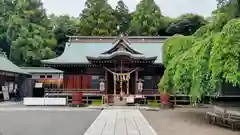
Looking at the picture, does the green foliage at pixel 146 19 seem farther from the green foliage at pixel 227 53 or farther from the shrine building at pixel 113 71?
the green foliage at pixel 227 53

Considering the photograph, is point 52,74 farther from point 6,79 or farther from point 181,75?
point 181,75

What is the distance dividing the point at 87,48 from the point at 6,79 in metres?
8.26

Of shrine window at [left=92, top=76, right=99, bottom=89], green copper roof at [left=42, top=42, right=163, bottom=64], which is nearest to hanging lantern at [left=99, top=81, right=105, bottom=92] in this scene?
shrine window at [left=92, top=76, right=99, bottom=89]

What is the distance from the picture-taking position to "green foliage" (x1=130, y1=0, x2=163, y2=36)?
150 feet

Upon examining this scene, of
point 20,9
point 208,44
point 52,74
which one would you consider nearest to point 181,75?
point 208,44

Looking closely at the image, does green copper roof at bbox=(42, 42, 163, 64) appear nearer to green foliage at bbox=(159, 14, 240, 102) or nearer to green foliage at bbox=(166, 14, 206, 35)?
green foliage at bbox=(159, 14, 240, 102)

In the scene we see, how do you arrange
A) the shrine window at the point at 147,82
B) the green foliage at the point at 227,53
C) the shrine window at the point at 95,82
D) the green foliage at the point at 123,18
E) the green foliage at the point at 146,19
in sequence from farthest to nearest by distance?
the green foliage at the point at 123,18
the green foliage at the point at 146,19
the shrine window at the point at 147,82
the shrine window at the point at 95,82
the green foliage at the point at 227,53

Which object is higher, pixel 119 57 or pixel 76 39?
pixel 76 39

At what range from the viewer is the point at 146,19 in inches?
1816

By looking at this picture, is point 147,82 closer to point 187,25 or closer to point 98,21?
point 98,21

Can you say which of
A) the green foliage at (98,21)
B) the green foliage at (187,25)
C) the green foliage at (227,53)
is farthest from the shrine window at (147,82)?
the green foliage at (187,25)

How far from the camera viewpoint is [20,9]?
40.2 m

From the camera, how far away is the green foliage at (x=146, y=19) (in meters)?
45.7

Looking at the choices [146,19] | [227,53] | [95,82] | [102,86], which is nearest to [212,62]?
[227,53]
